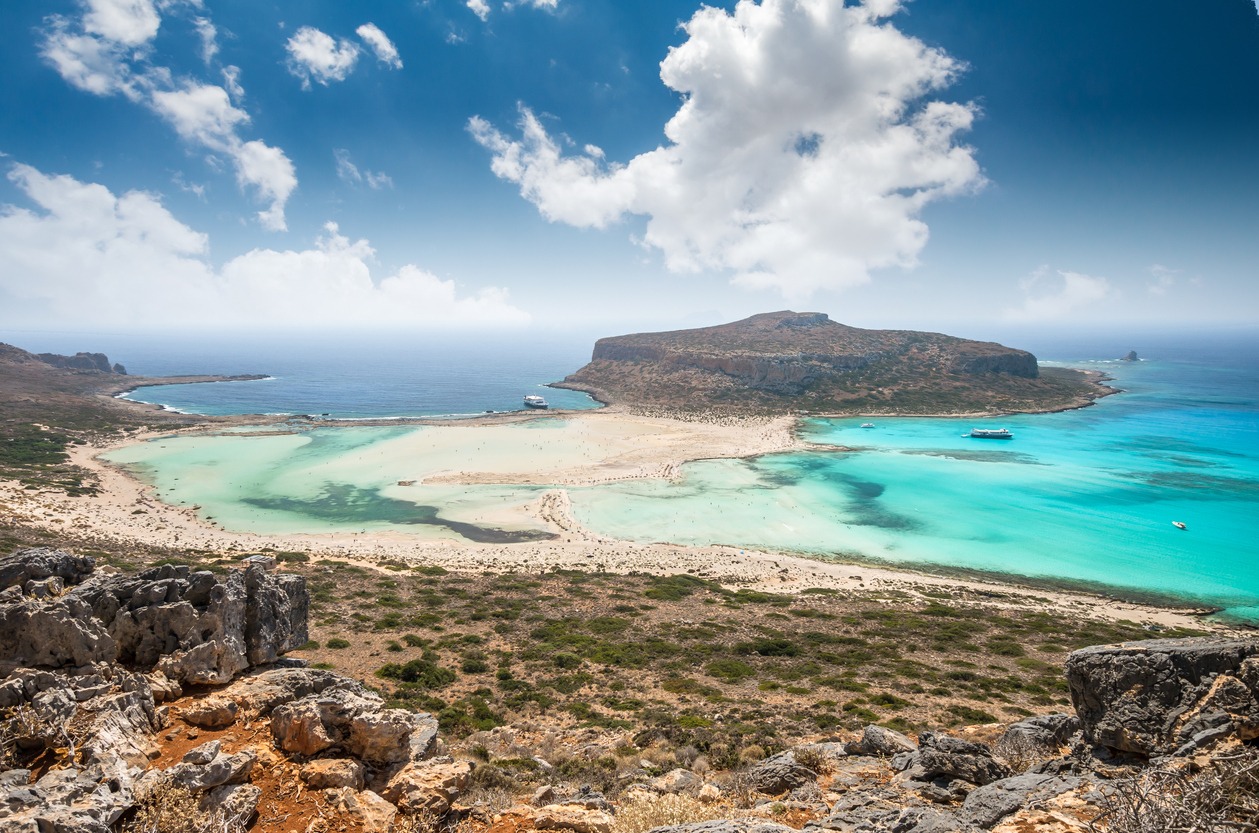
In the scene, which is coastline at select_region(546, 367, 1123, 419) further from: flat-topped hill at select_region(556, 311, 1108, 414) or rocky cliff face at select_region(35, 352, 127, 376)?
rocky cliff face at select_region(35, 352, 127, 376)

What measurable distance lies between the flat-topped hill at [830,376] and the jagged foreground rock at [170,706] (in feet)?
322

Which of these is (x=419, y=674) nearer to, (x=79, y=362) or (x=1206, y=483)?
(x=1206, y=483)

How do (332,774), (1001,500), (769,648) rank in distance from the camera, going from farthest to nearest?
(1001,500) < (769,648) < (332,774)

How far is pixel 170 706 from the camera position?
927 cm

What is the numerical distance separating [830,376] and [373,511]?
9781 cm

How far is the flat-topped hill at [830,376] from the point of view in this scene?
108125 mm

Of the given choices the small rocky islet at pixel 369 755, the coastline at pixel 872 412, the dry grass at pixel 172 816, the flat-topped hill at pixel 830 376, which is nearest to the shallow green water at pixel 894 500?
the coastline at pixel 872 412

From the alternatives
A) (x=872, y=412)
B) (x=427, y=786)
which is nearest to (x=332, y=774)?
(x=427, y=786)

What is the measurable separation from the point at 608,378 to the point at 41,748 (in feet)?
440

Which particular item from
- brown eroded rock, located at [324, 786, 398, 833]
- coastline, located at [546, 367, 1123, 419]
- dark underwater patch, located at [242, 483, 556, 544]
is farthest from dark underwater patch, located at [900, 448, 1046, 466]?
brown eroded rock, located at [324, 786, 398, 833]

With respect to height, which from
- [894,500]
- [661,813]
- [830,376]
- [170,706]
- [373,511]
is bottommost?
[373,511]

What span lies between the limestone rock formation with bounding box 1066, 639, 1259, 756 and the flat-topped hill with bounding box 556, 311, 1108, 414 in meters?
95.5

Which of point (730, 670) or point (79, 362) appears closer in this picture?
point (730, 670)

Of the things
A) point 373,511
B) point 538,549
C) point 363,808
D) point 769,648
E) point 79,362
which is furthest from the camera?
point 79,362
